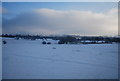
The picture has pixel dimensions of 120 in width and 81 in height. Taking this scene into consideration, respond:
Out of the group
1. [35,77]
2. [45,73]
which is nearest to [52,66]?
[45,73]

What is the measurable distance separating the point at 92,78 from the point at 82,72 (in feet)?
1.46

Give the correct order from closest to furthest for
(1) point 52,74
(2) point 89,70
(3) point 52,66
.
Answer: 1. (1) point 52,74
2. (2) point 89,70
3. (3) point 52,66

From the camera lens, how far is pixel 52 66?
4.17m

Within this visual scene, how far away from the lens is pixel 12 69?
3920 mm

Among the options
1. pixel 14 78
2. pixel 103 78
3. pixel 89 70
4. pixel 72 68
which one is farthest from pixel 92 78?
pixel 14 78

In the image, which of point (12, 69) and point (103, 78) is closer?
point (103, 78)

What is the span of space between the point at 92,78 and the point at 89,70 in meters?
0.57

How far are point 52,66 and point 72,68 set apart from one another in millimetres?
712

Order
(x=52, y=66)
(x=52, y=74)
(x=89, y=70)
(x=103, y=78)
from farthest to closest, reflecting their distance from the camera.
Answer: (x=52, y=66) → (x=89, y=70) → (x=52, y=74) → (x=103, y=78)

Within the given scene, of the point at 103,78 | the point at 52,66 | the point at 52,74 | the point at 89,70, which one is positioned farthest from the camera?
the point at 52,66

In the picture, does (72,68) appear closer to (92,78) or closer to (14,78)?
(92,78)

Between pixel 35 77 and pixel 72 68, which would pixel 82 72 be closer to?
pixel 72 68

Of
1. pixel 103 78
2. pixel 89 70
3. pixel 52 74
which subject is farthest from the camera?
pixel 89 70

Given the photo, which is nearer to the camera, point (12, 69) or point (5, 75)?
point (5, 75)
